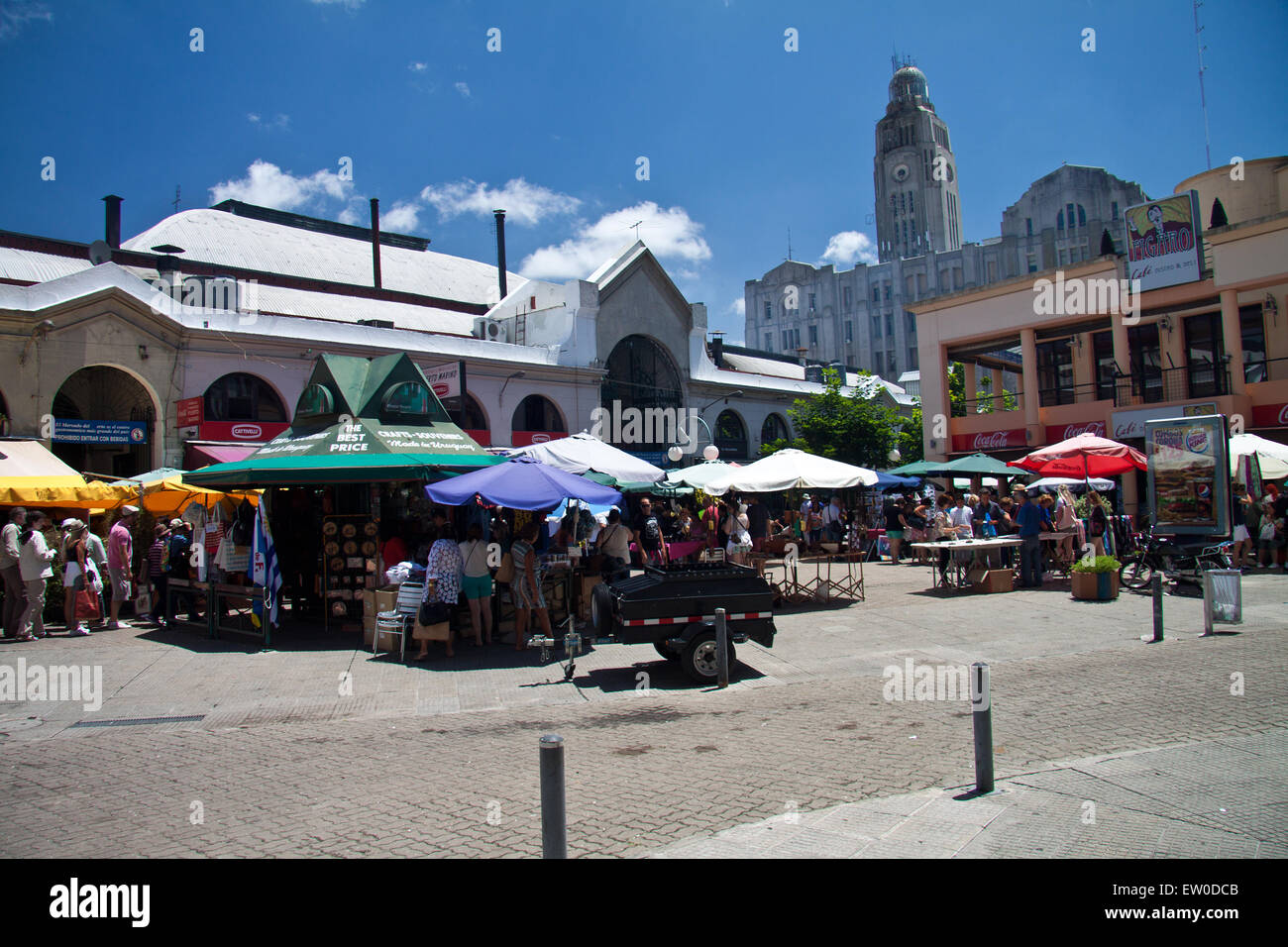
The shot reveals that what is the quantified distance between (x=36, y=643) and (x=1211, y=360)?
3268 cm

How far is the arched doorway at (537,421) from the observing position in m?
30.3

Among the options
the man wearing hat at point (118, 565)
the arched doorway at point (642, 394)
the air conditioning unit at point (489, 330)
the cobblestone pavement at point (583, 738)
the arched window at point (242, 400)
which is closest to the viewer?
the cobblestone pavement at point (583, 738)

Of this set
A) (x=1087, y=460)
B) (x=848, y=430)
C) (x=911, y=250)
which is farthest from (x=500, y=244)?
(x=911, y=250)

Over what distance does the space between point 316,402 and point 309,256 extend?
24.6 m

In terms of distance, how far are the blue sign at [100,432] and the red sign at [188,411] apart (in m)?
0.92

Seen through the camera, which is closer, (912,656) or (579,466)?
(912,656)

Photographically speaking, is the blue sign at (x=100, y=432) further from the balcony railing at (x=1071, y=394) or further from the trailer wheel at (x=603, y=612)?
the balcony railing at (x=1071, y=394)

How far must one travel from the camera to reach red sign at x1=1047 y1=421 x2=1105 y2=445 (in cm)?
2839

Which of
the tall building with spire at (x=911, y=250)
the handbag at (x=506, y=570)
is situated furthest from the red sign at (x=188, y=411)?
the tall building with spire at (x=911, y=250)

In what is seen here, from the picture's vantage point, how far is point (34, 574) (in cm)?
1196

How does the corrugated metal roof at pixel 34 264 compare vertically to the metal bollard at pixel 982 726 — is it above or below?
above

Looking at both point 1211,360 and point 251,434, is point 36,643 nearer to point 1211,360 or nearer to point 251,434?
point 251,434
